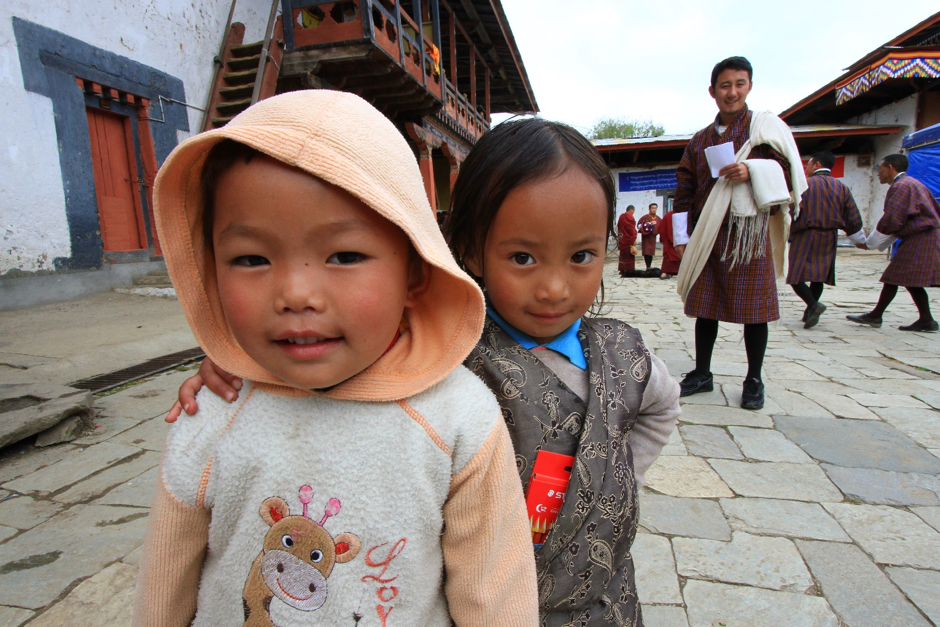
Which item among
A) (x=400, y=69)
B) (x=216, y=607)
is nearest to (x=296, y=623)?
(x=216, y=607)

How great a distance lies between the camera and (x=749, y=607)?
1.54 meters

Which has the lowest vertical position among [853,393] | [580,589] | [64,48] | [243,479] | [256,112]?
[853,393]

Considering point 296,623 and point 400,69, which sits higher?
point 400,69

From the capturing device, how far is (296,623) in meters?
0.76

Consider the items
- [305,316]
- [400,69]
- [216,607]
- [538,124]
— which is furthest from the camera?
[400,69]

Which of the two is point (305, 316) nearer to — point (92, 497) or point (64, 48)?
point (92, 497)

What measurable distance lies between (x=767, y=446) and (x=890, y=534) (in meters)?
0.79

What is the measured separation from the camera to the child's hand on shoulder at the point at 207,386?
832 mm

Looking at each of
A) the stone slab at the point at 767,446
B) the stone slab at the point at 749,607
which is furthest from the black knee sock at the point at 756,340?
the stone slab at the point at 749,607

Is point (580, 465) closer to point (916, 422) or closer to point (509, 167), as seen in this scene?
point (509, 167)

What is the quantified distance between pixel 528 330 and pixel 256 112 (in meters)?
0.60

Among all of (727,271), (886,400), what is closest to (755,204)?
(727,271)

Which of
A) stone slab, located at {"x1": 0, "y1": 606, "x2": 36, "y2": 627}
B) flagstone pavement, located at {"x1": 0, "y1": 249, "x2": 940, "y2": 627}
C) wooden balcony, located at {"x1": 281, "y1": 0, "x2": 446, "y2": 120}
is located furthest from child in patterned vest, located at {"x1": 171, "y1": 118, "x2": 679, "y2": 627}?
wooden balcony, located at {"x1": 281, "y1": 0, "x2": 446, "y2": 120}

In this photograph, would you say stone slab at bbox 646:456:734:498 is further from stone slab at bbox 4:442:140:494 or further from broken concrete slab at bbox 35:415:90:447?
broken concrete slab at bbox 35:415:90:447
